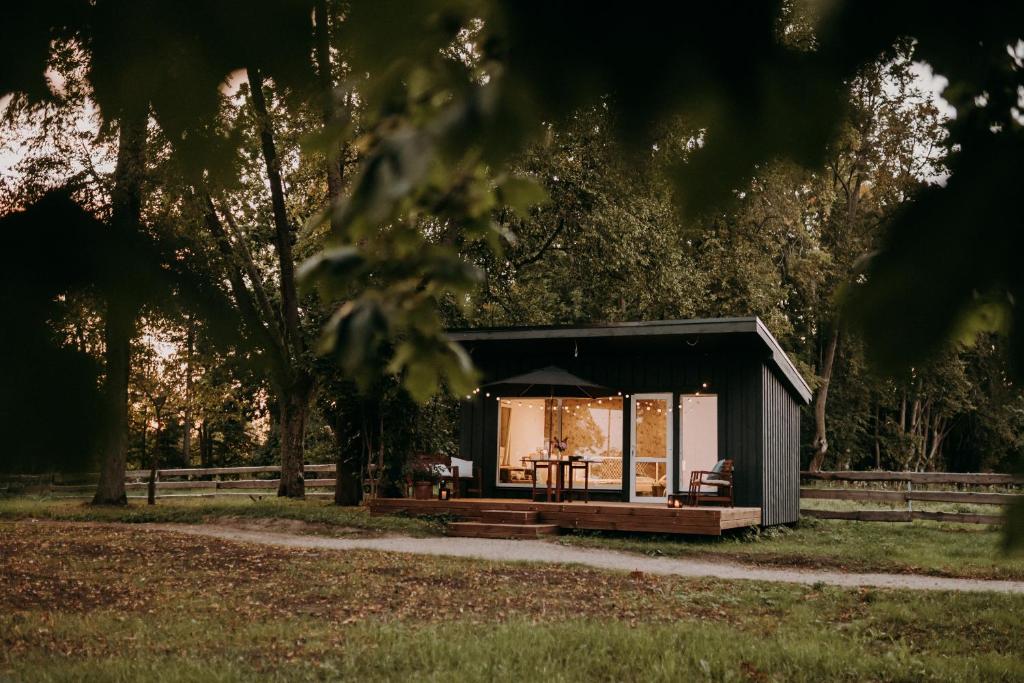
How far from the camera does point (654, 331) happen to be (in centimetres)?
1562

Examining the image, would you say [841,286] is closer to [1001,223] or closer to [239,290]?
[1001,223]

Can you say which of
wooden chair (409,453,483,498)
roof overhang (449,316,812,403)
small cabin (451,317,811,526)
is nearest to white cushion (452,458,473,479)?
wooden chair (409,453,483,498)

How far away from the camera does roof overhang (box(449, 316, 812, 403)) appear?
49.1 feet

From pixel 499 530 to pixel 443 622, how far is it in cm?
737

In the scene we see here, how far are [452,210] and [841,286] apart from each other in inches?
16.0

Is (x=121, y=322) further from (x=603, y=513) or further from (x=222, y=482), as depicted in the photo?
(x=222, y=482)

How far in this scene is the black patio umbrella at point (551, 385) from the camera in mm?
15164

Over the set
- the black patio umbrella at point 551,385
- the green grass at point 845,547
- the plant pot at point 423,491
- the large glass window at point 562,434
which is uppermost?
the black patio umbrella at point 551,385

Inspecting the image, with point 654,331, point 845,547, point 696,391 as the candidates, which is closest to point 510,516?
point 654,331

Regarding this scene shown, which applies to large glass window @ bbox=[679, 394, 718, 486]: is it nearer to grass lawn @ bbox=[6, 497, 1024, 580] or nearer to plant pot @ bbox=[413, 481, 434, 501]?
grass lawn @ bbox=[6, 497, 1024, 580]

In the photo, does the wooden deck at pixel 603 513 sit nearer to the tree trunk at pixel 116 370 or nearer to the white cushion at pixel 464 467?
the white cushion at pixel 464 467

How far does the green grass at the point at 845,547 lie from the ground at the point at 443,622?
2798 mm

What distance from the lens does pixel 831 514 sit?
18.7 meters

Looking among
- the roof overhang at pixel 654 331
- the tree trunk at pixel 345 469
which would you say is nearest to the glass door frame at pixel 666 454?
the roof overhang at pixel 654 331
